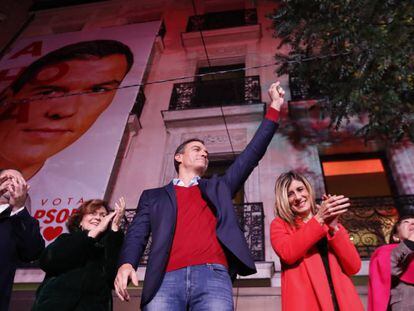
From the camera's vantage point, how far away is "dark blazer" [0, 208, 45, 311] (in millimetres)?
2230

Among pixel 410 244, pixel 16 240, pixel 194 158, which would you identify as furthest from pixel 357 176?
pixel 16 240

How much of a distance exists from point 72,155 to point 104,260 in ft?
13.6

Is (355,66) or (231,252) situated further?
(355,66)

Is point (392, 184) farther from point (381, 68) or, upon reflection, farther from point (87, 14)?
point (87, 14)

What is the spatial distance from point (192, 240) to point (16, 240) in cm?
113

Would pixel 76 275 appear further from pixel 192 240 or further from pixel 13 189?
pixel 192 240

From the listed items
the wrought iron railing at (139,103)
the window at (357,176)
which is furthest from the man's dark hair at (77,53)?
the window at (357,176)

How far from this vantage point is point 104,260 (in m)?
2.60

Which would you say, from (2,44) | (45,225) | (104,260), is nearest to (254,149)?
(104,260)

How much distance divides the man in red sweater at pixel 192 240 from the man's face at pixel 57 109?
4853 millimetres

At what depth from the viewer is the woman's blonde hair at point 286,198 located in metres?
2.33

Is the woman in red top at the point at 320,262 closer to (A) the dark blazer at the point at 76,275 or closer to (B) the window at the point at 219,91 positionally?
(A) the dark blazer at the point at 76,275

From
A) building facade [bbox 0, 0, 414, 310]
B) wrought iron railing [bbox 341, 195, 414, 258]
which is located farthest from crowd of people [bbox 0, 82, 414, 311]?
wrought iron railing [bbox 341, 195, 414, 258]

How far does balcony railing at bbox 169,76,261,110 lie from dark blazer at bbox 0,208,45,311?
494cm
